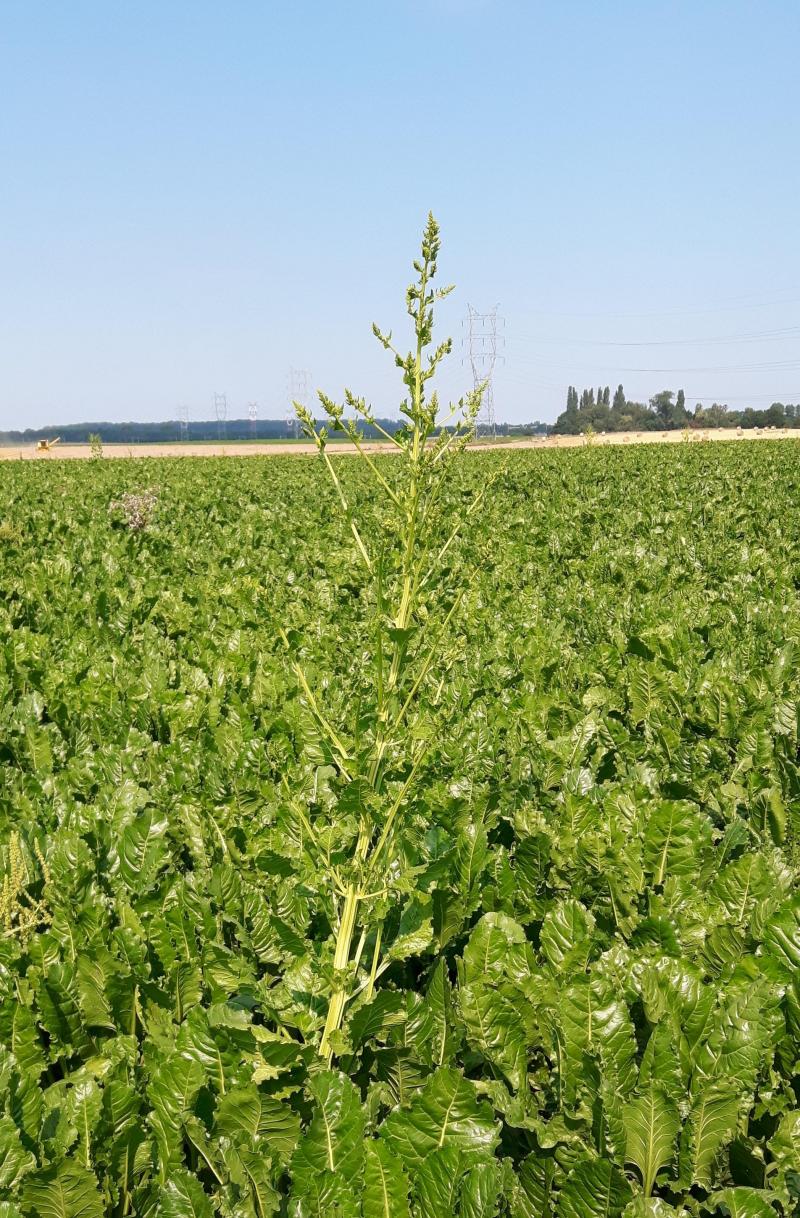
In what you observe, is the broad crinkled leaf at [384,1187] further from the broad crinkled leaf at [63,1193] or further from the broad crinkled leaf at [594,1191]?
the broad crinkled leaf at [63,1193]

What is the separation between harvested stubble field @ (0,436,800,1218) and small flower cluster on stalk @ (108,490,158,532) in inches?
299

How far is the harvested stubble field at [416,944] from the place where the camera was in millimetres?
1755

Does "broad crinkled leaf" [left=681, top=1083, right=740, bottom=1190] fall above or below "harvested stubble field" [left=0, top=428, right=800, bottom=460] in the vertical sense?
below

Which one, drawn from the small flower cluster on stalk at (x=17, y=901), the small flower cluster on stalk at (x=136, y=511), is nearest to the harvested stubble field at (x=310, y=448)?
the small flower cluster on stalk at (x=136, y=511)

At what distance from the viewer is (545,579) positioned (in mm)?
8656

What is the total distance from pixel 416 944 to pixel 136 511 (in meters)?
11.8

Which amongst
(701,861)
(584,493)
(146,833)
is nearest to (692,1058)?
(701,861)

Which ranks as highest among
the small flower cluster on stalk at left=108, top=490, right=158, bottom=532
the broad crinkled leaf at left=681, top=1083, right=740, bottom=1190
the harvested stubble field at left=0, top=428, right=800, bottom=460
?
the harvested stubble field at left=0, top=428, right=800, bottom=460

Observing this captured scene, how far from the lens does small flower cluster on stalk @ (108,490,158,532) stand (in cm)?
1264

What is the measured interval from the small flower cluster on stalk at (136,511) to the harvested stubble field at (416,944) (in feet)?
24.9

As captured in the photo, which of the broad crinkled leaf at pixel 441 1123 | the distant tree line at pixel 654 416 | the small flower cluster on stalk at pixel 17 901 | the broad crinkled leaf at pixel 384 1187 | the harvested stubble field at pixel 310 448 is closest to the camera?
the broad crinkled leaf at pixel 384 1187

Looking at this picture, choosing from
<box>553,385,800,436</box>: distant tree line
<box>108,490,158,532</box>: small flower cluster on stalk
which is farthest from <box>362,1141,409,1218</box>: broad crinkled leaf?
<box>553,385,800,436</box>: distant tree line

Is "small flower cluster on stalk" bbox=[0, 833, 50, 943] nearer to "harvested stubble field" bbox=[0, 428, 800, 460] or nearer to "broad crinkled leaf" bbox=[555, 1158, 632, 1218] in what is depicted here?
"broad crinkled leaf" bbox=[555, 1158, 632, 1218]

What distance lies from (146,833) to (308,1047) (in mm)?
1102
